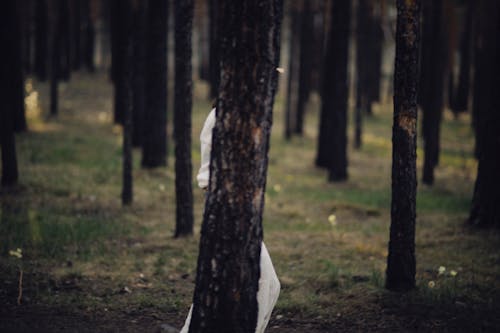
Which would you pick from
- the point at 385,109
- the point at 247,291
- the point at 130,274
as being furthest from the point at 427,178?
the point at 385,109

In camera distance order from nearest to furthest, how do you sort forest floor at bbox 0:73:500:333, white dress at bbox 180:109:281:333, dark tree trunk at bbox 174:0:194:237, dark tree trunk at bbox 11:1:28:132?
1. white dress at bbox 180:109:281:333
2. forest floor at bbox 0:73:500:333
3. dark tree trunk at bbox 174:0:194:237
4. dark tree trunk at bbox 11:1:28:132

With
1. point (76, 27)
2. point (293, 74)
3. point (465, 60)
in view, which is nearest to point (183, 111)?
point (293, 74)

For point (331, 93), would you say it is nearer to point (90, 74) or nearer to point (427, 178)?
point (427, 178)

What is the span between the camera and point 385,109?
36844mm

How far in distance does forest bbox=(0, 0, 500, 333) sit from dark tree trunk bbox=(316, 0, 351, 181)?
5cm

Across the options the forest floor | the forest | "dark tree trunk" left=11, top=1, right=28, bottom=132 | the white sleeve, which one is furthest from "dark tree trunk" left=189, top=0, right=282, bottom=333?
"dark tree trunk" left=11, top=1, right=28, bottom=132

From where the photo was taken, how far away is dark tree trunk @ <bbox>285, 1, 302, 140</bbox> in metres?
23.0

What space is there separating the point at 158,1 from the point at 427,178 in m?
9.87

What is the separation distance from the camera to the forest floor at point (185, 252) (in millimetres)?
6844

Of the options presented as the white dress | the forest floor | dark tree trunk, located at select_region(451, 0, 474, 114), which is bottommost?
the forest floor

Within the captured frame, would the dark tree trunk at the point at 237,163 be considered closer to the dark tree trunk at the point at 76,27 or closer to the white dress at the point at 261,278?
the white dress at the point at 261,278

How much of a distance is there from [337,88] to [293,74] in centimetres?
632

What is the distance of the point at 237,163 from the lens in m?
4.68

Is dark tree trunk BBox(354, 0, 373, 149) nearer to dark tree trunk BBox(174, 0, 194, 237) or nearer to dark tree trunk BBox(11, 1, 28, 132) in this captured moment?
dark tree trunk BBox(174, 0, 194, 237)
